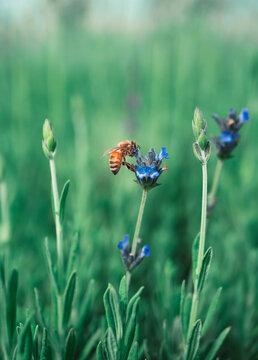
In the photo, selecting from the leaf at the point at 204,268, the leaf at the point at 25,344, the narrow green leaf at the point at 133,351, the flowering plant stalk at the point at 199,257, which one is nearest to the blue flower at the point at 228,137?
the flowering plant stalk at the point at 199,257

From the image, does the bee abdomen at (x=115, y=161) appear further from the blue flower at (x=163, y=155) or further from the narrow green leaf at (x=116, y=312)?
the narrow green leaf at (x=116, y=312)

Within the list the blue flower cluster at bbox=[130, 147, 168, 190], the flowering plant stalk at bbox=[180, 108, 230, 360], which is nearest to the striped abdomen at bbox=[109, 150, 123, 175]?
the blue flower cluster at bbox=[130, 147, 168, 190]

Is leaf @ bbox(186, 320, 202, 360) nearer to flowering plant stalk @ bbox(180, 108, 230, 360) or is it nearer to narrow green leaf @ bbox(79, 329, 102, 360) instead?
flowering plant stalk @ bbox(180, 108, 230, 360)

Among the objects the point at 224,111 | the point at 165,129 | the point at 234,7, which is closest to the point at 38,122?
the point at 165,129

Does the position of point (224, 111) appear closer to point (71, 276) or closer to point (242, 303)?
point (242, 303)

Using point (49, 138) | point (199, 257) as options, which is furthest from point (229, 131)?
point (49, 138)

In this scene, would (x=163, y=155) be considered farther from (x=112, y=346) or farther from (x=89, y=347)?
(x=89, y=347)
